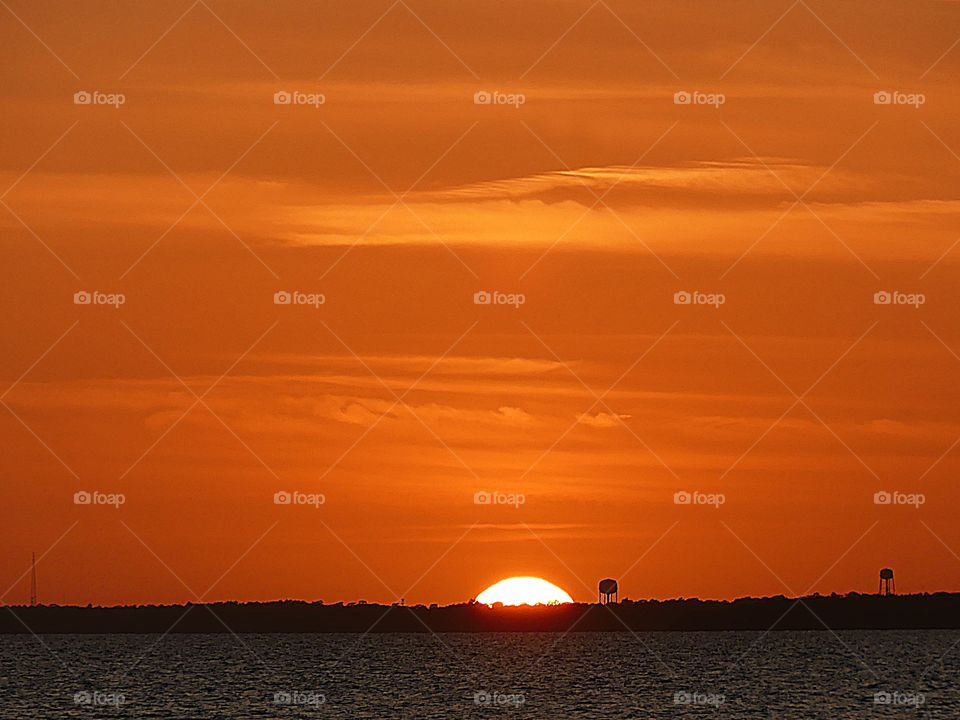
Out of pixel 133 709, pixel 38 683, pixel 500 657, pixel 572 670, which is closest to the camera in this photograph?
pixel 133 709

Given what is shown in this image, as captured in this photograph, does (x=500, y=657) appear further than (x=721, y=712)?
Yes

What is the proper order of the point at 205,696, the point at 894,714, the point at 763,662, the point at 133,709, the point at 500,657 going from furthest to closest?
the point at 500,657 → the point at 763,662 → the point at 205,696 → the point at 133,709 → the point at 894,714

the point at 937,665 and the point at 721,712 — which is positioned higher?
the point at 937,665

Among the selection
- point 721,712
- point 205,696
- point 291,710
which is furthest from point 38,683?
point 721,712

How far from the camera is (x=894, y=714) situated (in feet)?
303

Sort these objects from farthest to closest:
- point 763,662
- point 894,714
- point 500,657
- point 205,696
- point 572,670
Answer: point 500,657, point 763,662, point 572,670, point 205,696, point 894,714

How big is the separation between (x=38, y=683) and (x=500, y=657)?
70739 mm

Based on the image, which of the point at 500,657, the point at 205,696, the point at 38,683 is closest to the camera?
the point at 205,696

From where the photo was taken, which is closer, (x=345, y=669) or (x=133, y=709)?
(x=133, y=709)

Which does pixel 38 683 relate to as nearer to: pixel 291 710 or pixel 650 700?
pixel 291 710

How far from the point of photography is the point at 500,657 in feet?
623

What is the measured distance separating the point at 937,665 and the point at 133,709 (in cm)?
9114

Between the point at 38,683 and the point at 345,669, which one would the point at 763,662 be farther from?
the point at 38,683

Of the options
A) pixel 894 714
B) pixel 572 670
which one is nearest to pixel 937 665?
pixel 572 670
